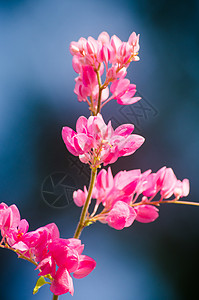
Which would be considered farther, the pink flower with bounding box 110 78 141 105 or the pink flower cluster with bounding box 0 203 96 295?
the pink flower with bounding box 110 78 141 105

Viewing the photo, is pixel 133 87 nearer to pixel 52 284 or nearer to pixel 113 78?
pixel 113 78

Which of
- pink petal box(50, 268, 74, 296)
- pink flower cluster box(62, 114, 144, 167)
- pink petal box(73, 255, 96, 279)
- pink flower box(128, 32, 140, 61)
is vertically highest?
pink flower box(128, 32, 140, 61)

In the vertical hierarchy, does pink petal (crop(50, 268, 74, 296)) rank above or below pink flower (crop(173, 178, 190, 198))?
below

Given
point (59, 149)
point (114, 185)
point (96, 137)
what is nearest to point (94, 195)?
point (114, 185)

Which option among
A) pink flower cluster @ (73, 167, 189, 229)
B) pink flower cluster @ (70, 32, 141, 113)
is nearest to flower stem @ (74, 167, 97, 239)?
pink flower cluster @ (73, 167, 189, 229)

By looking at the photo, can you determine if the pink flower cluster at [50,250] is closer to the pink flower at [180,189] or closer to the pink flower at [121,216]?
the pink flower at [121,216]

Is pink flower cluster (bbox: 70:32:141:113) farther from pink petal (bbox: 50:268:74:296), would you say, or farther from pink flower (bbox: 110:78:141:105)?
pink petal (bbox: 50:268:74:296)

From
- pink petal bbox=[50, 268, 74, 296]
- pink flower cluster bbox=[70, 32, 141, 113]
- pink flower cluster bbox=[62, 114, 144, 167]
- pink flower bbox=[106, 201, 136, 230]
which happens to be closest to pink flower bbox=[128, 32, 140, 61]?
pink flower cluster bbox=[70, 32, 141, 113]

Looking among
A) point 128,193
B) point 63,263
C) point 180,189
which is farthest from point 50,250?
point 180,189

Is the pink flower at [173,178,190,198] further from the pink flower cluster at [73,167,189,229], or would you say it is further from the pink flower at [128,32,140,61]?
the pink flower at [128,32,140,61]
